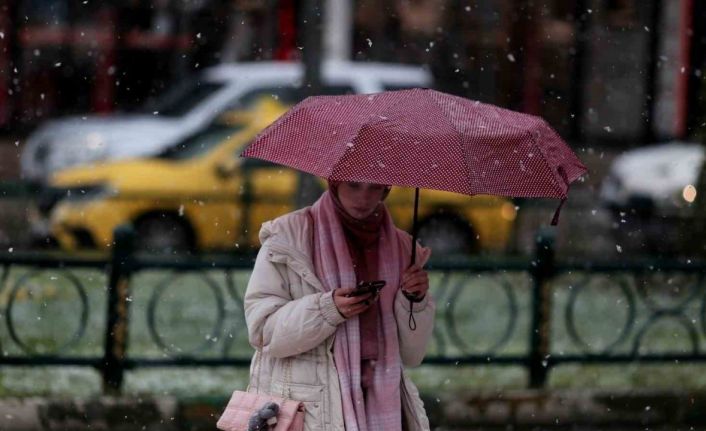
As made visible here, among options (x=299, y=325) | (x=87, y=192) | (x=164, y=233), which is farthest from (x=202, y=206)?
(x=299, y=325)

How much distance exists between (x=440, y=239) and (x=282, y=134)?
939 cm

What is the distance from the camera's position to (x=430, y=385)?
25.7 feet

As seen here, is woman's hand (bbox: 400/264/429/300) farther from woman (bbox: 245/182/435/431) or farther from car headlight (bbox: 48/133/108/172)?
car headlight (bbox: 48/133/108/172)

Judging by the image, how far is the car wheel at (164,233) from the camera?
13.0 metres

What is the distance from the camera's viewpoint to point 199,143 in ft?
45.4

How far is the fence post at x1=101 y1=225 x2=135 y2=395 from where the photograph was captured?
A: 720 centimetres

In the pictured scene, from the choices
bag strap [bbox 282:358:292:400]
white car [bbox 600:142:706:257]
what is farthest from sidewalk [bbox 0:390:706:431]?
bag strap [bbox 282:358:292:400]

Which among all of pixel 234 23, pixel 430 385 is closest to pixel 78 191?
pixel 430 385

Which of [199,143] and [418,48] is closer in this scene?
[199,143]

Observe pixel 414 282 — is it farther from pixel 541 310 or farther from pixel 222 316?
pixel 541 310

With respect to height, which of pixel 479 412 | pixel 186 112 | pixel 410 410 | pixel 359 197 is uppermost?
pixel 186 112

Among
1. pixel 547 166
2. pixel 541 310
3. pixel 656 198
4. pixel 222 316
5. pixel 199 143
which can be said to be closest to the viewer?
pixel 547 166

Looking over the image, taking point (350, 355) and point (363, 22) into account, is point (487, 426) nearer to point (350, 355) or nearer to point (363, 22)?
point (350, 355)

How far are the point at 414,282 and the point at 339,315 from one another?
10.3 inches
